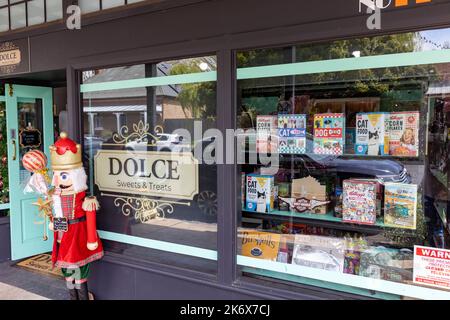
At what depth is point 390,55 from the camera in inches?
81.0

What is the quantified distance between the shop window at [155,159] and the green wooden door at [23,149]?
4.26ft

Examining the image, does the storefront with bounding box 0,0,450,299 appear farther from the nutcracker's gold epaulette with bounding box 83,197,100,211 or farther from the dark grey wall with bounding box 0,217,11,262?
the dark grey wall with bounding box 0,217,11,262

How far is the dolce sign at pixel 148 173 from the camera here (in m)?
2.76

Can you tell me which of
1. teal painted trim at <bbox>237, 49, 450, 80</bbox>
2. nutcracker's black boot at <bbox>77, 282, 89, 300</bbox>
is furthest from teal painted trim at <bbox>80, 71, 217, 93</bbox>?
nutcracker's black boot at <bbox>77, 282, 89, 300</bbox>

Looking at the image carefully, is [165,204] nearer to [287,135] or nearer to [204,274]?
[204,274]

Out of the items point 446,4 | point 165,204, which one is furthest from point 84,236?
point 446,4

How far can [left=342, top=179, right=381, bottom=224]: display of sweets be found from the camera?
8.17ft

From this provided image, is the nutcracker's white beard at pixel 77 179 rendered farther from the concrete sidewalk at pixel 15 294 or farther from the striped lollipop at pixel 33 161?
the concrete sidewalk at pixel 15 294

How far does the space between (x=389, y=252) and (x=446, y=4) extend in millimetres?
1545

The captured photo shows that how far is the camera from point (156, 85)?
281cm

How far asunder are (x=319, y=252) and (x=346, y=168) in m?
0.65

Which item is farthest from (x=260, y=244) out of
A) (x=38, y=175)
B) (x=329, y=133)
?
(x=38, y=175)

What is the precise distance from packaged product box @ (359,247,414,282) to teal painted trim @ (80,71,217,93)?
1.62m

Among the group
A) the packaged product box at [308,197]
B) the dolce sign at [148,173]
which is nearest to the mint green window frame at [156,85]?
the dolce sign at [148,173]
